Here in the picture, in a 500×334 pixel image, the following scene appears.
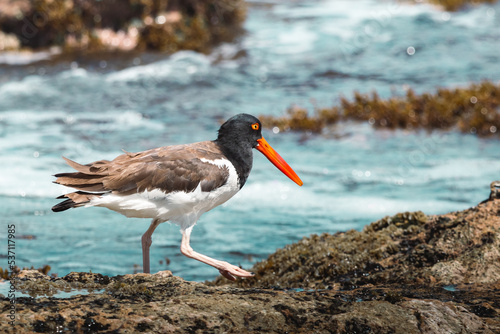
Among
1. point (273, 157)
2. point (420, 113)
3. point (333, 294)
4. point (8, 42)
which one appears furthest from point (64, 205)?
point (8, 42)

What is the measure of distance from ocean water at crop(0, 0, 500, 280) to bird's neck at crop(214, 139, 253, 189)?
7.02 ft

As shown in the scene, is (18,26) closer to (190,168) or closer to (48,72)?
(48,72)

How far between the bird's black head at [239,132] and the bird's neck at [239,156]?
0.02m

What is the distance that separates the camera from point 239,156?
725cm

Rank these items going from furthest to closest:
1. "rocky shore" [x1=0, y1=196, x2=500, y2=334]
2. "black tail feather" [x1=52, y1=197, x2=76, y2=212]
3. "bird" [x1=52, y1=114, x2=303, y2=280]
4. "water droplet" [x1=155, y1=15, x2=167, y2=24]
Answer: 1. "water droplet" [x1=155, y1=15, x2=167, y2=24]
2. "bird" [x1=52, y1=114, x2=303, y2=280]
3. "black tail feather" [x1=52, y1=197, x2=76, y2=212]
4. "rocky shore" [x1=0, y1=196, x2=500, y2=334]

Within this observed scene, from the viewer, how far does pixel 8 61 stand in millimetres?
19953

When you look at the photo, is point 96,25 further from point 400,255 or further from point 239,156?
point 400,255

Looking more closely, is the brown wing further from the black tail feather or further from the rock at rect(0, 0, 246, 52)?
the rock at rect(0, 0, 246, 52)

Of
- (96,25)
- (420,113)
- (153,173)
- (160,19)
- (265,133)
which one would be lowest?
(153,173)

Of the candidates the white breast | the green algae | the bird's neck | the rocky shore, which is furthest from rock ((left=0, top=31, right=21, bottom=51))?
the rocky shore

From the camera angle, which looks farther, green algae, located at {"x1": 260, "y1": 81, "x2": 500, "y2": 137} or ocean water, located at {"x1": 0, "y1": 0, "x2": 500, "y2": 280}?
green algae, located at {"x1": 260, "y1": 81, "x2": 500, "y2": 137}

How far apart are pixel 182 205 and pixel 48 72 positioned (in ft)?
45.9

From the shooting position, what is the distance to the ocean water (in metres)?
10.5

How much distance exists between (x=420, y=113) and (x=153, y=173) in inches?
419
